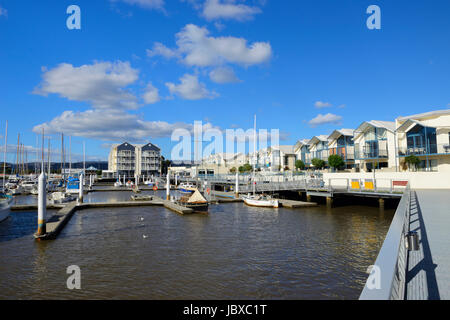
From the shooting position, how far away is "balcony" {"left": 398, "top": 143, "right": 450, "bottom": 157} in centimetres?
4205

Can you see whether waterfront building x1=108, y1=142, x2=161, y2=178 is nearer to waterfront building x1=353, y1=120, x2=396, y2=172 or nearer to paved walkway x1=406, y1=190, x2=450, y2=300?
waterfront building x1=353, y1=120, x2=396, y2=172

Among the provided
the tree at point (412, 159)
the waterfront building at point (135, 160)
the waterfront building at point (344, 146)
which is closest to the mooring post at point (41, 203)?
the tree at point (412, 159)

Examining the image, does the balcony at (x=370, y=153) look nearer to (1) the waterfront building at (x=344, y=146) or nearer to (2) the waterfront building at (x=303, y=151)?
(1) the waterfront building at (x=344, y=146)

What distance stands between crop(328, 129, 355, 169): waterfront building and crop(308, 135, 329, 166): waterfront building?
2480mm

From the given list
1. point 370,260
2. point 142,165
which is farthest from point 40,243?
point 142,165

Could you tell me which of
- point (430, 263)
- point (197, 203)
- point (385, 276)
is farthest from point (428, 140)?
point (385, 276)

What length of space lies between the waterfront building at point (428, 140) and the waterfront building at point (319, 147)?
67.0 feet

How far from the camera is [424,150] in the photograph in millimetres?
44438

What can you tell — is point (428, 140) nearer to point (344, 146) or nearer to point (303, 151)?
point (344, 146)

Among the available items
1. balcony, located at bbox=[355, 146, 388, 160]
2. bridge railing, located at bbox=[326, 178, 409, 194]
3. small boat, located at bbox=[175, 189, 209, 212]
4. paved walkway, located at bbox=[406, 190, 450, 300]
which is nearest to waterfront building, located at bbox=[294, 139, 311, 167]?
balcony, located at bbox=[355, 146, 388, 160]
